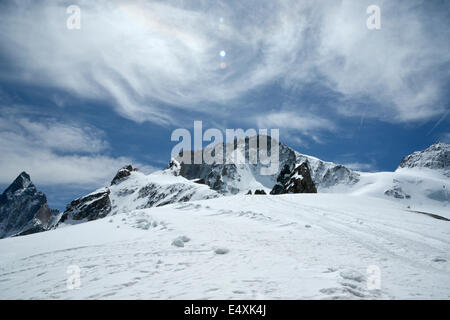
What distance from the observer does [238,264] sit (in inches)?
229

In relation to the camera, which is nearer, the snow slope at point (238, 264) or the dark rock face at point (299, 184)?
the snow slope at point (238, 264)

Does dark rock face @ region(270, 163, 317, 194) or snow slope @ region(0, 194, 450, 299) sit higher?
dark rock face @ region(270, 163, 317, 194)

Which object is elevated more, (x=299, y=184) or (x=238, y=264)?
(x=299, y=184)

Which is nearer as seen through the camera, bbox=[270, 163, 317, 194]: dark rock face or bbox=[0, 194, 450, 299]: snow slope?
bbox=[0, 194, 450, 299]: snow slope

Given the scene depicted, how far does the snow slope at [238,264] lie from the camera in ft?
14.6

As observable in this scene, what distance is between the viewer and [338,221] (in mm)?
12508

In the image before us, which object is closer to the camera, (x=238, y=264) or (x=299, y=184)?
(x=238, y=264)

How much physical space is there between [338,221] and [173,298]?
417 inches

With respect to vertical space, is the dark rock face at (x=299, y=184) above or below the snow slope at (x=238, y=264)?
above

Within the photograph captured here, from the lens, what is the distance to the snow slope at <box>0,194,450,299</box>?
4.46 meters
